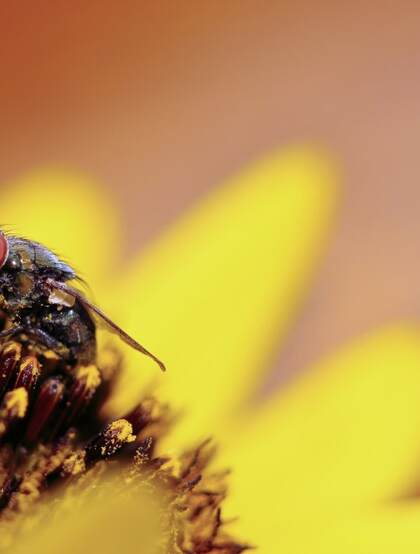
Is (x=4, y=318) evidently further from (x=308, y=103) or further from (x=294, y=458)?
(x=308, y=103)

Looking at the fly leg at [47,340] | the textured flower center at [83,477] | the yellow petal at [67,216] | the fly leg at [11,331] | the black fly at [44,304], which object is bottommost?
the textured flower center at [83,477]

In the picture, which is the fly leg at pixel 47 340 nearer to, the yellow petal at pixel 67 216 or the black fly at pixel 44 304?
the black fly at pixel 44 304

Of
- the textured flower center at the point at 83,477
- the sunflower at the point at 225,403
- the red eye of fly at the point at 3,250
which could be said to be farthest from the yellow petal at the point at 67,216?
the red eye of fly at the point at 3,250

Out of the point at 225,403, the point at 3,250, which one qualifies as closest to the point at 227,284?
the point at 225,403

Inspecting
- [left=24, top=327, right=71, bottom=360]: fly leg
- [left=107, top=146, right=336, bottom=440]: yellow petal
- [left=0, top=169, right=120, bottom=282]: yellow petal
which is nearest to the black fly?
[left=24, top=327, right=71, bottom=360]: fly leg

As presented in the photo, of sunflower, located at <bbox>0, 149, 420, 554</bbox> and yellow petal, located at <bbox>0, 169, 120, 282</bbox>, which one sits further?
yellow petal, located at <bbox>0, 169, 120, 282</bbox>

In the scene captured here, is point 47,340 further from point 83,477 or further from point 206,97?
point 206,97

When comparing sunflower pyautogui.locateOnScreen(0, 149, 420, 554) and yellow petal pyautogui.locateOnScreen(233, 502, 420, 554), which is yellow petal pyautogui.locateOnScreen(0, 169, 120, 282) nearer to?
sunflower pyautogui.locateOnScreen(0, 149, 420, 554)

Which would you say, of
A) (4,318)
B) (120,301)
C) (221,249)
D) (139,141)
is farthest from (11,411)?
(139,141)
